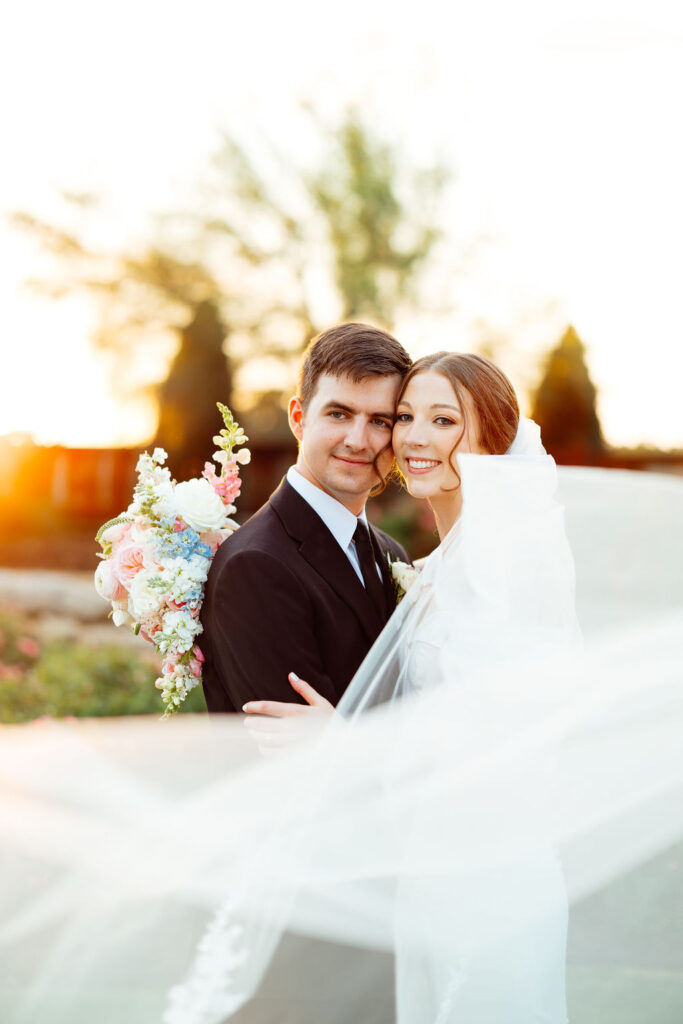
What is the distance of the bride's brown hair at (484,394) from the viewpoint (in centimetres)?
288

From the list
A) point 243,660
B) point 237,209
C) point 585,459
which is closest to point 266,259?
point 237,209

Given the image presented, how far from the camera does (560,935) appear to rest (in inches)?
94.8

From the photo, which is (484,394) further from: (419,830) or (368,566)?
(419,830)

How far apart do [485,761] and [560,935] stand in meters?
0.48

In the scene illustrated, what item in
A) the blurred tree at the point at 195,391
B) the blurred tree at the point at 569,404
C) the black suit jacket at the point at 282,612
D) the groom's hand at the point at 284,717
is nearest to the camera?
the groom's hand at the point at 284,717

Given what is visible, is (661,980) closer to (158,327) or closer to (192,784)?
(192,784)

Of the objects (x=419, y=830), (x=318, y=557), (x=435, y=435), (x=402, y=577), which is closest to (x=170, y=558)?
(x=318, y=557)

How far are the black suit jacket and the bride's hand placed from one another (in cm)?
Result: 5

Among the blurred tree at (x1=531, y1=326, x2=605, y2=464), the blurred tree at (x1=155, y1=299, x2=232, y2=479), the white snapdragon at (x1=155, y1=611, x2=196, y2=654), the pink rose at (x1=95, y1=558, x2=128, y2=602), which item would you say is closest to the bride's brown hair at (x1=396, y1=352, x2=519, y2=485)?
the white snapdragon at (x1=155, y1=611, x2=196, y2=654)

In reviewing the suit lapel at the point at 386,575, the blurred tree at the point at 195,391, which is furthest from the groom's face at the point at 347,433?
the blurred tree at the point at 195,391

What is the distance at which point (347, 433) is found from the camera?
2988mm

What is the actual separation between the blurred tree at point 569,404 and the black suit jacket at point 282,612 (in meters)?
14.3

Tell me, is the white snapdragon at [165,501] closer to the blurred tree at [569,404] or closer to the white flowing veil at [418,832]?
the white flowing veil at [418,832]

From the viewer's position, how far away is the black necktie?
3.00 metres
